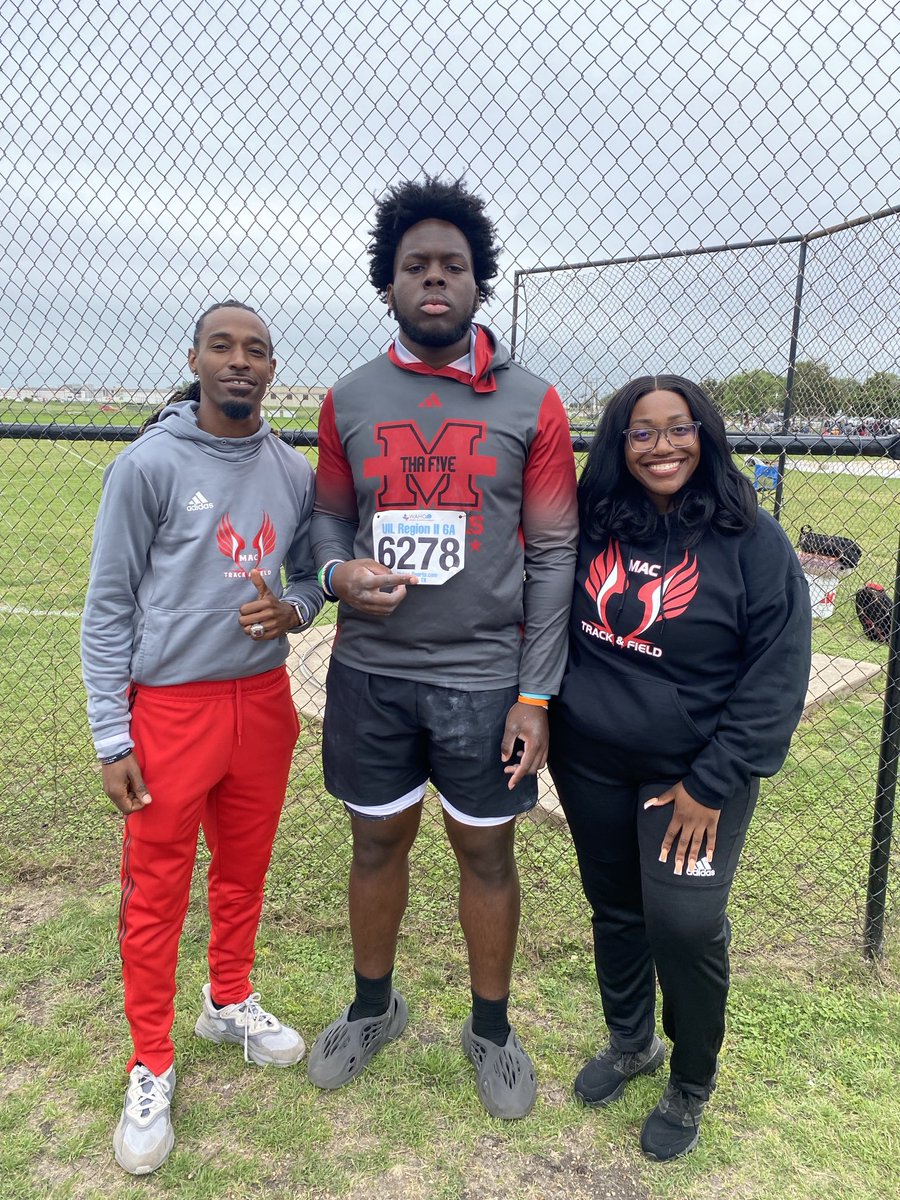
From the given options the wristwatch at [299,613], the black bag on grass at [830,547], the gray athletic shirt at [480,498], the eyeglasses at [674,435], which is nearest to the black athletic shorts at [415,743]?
the gray athletic shirt at [480,498]

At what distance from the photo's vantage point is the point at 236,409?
2.06m

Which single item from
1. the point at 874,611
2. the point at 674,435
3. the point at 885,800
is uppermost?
the point at 674,435

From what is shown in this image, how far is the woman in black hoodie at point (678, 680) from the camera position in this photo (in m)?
1.83

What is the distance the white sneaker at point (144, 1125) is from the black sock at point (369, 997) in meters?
0.55

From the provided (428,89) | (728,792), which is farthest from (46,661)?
(728,792)

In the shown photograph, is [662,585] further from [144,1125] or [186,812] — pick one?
[144,1125]

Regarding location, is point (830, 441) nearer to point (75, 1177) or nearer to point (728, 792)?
point (728, 792)

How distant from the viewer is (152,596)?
2.04 meters

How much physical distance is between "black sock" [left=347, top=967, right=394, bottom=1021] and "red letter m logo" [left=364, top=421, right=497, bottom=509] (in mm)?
1453

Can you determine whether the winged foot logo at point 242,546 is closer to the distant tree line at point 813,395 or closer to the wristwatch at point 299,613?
the wristwatch at point 299,613

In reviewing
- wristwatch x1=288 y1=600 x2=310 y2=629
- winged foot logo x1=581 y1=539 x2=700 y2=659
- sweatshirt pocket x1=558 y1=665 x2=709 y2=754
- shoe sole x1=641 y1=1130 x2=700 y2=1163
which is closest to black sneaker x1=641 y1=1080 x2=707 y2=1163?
shoe sole x1=641 y1=1130 x2=700 y2=1163

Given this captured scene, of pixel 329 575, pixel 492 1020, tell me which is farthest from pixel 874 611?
pixel 329 575

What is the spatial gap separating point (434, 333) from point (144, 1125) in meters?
2.19

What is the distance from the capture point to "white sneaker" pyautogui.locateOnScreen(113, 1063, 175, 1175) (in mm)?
2055
